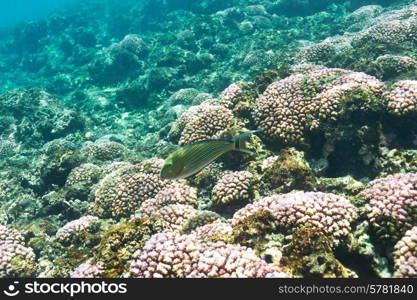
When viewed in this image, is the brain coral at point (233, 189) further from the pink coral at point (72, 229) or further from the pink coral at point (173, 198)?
the pink coral at point (72, 229)

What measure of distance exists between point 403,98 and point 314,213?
3010mm

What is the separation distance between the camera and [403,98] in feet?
17.2

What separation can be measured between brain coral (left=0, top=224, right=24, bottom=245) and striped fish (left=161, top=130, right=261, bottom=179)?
4123mm

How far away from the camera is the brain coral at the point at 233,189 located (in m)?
4.96

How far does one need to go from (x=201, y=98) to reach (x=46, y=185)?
6676mm

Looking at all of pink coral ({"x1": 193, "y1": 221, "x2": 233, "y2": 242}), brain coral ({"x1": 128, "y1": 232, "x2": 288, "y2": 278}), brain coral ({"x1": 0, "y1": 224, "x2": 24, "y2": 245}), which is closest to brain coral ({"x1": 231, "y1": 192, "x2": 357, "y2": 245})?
pink coral ({"x1": 193, "y1": 221, "x2": 233, "y2": 242})

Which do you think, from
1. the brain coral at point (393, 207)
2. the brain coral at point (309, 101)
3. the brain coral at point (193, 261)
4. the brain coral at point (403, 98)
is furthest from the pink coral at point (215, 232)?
the brain coral at point (403, 98)

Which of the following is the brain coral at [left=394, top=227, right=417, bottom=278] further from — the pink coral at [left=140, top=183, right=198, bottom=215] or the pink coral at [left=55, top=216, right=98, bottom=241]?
the pink coral at [left=55, top=216, right=98, bottom=241]

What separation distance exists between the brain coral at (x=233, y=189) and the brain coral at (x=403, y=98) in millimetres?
2611

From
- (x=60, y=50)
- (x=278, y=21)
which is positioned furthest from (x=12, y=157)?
(x=60, y=50)

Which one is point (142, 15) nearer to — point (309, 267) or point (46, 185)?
point (46, 185)

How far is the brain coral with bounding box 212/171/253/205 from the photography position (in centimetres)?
496

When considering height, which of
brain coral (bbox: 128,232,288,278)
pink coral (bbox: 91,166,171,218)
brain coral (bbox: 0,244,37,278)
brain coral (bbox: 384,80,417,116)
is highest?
brain coral (bbox: 384,80,417,116)

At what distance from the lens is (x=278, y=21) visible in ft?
69.8
